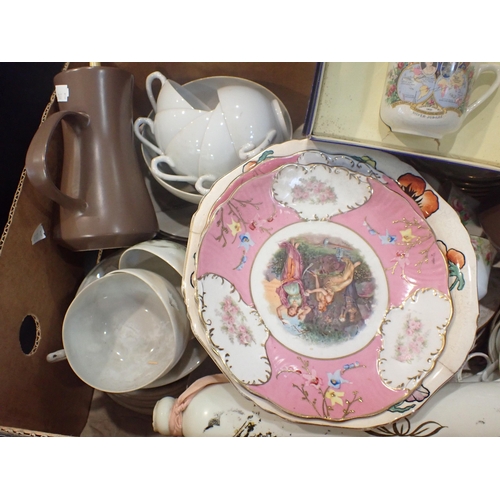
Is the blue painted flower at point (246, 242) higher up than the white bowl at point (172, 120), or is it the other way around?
the white bowl at point (172, 120)

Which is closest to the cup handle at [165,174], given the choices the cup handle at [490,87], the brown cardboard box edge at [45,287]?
the brown cardboard box edge at [45,287]

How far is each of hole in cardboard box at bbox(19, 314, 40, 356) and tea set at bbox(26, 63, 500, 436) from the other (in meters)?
0.07

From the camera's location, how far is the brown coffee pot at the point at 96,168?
2.25 feet

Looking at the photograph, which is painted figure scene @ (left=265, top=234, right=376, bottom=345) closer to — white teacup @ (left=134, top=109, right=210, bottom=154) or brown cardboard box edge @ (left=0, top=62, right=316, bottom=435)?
white teacup @ (left=134, top=109, right=210, bottom=154)

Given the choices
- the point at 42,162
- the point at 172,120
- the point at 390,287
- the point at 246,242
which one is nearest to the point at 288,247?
the point at 246,242

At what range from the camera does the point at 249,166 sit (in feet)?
2.06

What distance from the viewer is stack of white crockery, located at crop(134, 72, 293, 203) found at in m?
0.66

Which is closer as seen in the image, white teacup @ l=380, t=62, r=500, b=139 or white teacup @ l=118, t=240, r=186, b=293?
white teacup @ l=380, t=62, r=500, b=139

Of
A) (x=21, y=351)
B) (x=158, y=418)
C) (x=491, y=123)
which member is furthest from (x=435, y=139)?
(x=21, y=351)

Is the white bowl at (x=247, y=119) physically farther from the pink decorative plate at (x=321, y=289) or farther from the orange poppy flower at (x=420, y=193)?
the orange poppy flower at (x=420, y=193)

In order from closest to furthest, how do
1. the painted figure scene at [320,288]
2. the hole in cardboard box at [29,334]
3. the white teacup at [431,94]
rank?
1. the white teacup at [431,94]
2. the painted figure scene at [320,288]
3. the hole in cardboard box at [29,334]

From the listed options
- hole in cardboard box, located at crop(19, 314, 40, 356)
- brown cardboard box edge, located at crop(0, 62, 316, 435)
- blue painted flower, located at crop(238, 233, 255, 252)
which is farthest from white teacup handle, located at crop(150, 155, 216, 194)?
hole in cardboard box, located at crop(19, 314, 40, 356)

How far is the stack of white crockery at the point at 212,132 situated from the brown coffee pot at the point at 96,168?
66mm
